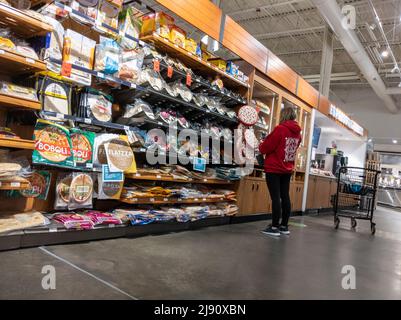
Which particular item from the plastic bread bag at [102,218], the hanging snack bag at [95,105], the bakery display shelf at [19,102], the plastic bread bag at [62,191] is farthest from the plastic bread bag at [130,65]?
the plastic bread bag at [102,218]

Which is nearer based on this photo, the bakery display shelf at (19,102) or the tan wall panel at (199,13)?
the bakery display shelf at (19,102)

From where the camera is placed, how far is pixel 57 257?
229 cm

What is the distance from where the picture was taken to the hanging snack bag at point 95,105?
2959 mm

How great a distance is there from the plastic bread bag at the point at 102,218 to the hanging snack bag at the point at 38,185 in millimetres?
390

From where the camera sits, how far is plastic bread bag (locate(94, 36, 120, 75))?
300 centimetres

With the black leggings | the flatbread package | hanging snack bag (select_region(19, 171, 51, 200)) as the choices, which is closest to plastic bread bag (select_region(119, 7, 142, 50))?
the flatbread package

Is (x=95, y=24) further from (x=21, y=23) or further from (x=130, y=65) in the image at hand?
(x=21, y=23)

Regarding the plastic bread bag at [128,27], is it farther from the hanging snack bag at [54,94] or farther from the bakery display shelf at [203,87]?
the hanging snack bag at [54,94]

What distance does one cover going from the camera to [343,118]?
9.57 metres

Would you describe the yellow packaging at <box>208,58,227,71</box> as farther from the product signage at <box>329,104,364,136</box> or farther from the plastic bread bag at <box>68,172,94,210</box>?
the product signage at <box>329,104,364,136</box>

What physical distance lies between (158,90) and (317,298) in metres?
2.45

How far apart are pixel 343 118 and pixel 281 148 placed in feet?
20.6

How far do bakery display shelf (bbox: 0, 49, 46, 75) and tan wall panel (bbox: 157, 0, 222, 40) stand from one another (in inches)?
57.1

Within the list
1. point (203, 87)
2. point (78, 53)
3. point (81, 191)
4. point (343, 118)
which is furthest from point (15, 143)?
point (343, 118)
